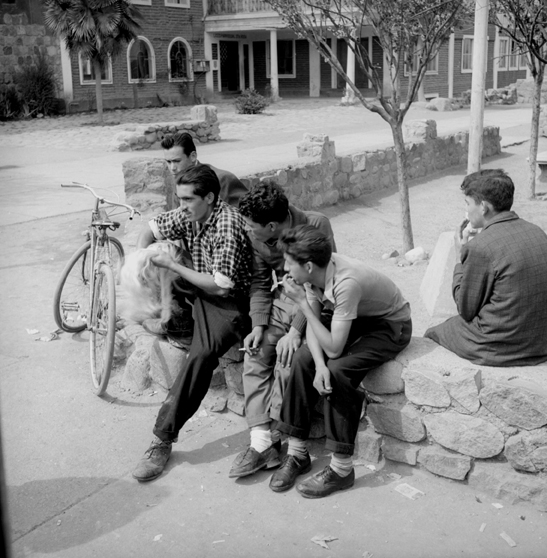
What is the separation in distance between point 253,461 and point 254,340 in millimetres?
587

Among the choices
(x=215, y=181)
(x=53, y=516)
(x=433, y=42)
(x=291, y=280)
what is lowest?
(x=53, y=516)

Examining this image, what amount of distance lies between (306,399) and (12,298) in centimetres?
364

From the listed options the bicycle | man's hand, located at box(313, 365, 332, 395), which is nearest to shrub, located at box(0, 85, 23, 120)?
the bicycle

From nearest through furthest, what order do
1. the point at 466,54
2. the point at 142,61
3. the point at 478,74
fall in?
the point at 478,74
the point at 142,61
the point at 466,54

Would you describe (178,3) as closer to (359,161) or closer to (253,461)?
(359,161)

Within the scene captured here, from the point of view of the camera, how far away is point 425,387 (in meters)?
3.39

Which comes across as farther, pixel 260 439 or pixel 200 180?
pixel 200 180

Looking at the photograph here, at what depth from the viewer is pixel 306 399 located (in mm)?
3422

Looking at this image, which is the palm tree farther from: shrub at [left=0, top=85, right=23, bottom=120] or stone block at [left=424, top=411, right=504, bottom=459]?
stone block at [left=424, top=411, right=504, bottom=459]

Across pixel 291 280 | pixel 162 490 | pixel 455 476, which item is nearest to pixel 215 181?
pixel 291 280

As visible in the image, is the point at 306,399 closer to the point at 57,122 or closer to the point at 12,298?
the point at 12,298

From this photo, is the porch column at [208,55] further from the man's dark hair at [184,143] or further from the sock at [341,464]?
the sock at [341,464]

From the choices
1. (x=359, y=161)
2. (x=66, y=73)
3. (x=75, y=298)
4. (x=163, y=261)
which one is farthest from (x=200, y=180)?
(x=66, y=73)

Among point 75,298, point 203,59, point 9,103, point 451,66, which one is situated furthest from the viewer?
point 451,66
